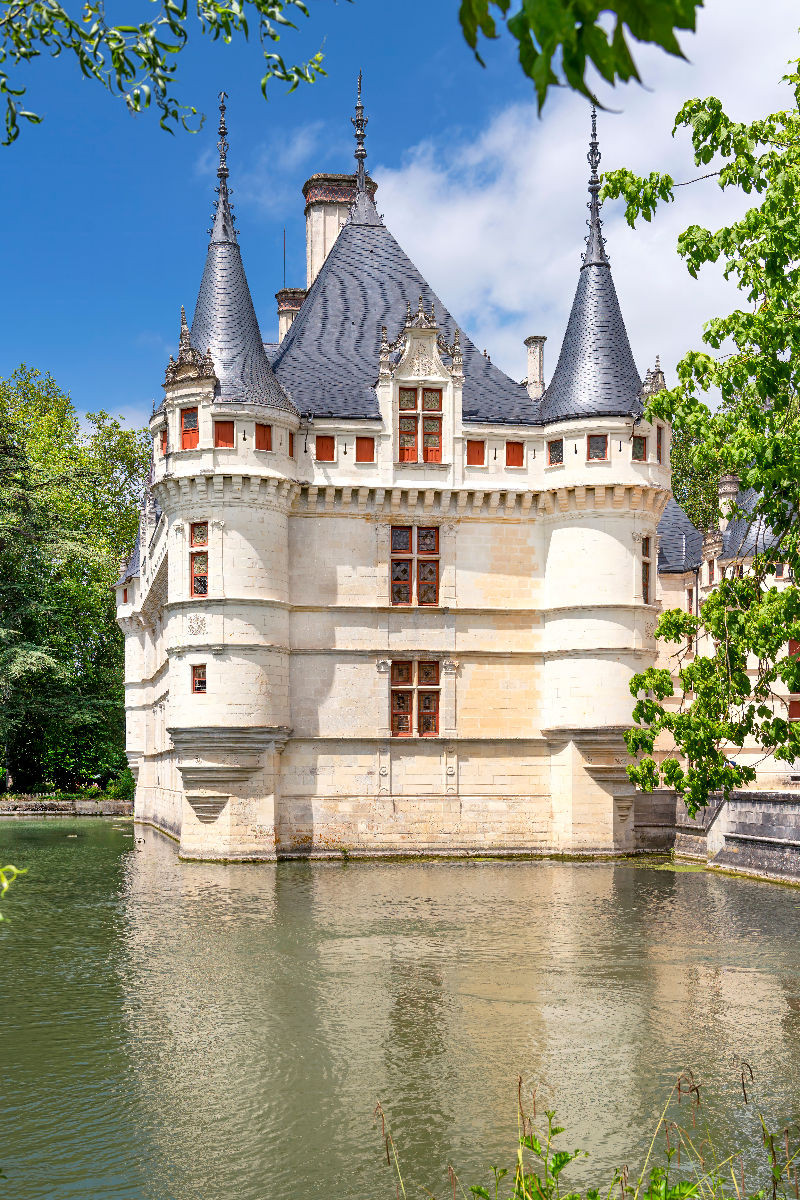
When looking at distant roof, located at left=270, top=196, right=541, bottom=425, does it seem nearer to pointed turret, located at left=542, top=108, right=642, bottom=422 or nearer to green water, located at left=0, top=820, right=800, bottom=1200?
pointed turret, located at left=542, top=108, right=642, bottom=422

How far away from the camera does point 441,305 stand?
32.8 metres

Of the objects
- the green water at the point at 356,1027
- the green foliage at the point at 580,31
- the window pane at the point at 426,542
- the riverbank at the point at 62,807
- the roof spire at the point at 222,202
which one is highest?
the roof spire at the point at 222,202

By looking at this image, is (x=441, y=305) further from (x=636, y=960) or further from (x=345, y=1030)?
(x=345, y=1030)

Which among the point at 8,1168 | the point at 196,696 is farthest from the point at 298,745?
the point at 8,1168

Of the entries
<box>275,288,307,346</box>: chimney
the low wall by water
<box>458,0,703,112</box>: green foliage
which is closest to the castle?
the low wall by water

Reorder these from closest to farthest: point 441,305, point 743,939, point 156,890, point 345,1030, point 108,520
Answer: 1. point 345,1030
2. point 743,939
3. point 156,890
4. point 441,305
5. point 108,520

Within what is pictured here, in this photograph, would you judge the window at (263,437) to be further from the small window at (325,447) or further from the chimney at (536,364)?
the chimney at (536,364)

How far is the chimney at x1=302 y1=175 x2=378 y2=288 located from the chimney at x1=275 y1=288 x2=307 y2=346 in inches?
155

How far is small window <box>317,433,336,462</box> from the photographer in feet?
96.1

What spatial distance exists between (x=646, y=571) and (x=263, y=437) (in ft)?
32.0

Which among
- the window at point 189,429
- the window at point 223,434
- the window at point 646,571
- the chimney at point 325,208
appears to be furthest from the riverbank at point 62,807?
the window at point 646,571

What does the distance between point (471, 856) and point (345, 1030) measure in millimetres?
16651

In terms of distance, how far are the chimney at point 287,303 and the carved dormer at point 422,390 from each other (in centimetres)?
1321

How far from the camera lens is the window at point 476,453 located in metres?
30.1
